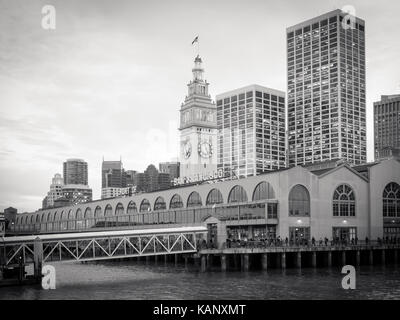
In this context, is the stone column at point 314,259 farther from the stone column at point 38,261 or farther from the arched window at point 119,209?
the arched window at point 119,209

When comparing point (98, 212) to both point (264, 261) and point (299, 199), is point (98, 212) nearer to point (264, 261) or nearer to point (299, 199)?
point (299, 199)

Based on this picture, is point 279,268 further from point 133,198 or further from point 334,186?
point 133,198

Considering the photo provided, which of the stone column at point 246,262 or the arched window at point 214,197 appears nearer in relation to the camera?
the stone column at point 246,262

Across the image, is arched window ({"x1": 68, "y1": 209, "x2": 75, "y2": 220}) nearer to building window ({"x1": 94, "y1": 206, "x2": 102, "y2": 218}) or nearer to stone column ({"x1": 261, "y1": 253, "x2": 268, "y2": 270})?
building window ({"x1": 94, "y1": 206, "x2": 102, "y2": 218})

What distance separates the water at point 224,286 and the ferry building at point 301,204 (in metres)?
12.7

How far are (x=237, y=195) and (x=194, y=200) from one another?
49.9 feet

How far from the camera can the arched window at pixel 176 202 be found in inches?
4734

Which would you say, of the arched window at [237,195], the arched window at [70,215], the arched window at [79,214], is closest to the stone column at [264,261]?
the arched window at [237,195]

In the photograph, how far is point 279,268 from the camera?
268 feet

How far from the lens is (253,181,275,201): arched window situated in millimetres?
95312

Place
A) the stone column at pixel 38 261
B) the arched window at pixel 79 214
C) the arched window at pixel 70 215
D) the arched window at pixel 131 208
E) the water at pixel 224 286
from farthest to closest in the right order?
the arched window at pixel 70 215
the arched window at pixel 79 214
the arched window at pixel 131 208
the stone column at pixel 38 261
the water at pixel 224 286
